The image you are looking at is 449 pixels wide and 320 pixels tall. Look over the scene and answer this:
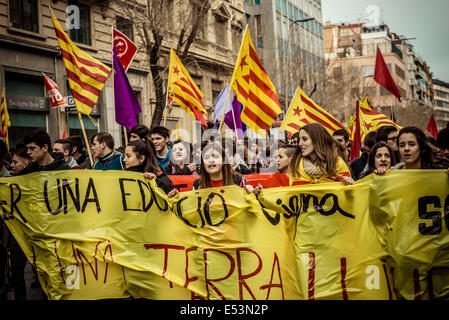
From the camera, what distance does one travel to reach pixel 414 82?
90.9 metres

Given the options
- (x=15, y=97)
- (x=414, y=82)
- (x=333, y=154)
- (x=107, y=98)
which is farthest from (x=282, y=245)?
(x=414, y=82)

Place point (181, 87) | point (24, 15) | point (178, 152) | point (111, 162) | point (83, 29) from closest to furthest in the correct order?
point (111, 162)
point (178, 152)
point (181, 87)
point (24, 15)
point (83, 29)

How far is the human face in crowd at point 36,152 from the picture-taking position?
484 centimetres

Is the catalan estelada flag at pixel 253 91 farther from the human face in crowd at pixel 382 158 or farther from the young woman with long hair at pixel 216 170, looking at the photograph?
the young woman with long hair at pixel 216 170

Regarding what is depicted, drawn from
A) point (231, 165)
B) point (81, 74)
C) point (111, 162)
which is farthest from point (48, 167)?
point (81, 74)

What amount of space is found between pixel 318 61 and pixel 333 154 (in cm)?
3349

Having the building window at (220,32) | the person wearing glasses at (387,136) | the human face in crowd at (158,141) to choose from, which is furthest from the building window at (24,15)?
the building window at (220,32)

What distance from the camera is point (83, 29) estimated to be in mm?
16953

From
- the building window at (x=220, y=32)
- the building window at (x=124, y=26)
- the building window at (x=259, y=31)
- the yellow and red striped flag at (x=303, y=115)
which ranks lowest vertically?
the yellow and red striped flag at (x=303, y=115)

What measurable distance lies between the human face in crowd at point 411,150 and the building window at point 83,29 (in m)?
14.7

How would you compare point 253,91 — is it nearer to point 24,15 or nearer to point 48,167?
point 48,167

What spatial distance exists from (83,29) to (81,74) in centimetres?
1145
